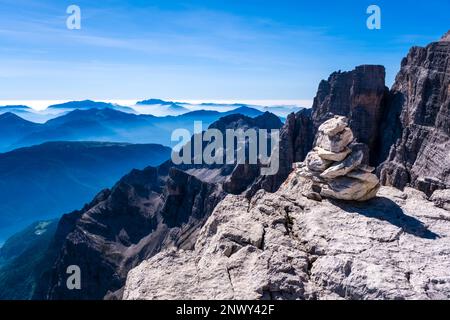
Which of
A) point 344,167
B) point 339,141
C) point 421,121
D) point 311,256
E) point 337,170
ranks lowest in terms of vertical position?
point 311,256

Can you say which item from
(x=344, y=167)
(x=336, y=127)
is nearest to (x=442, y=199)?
(x=344, y=167)

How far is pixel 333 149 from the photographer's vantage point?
21859 millimetres

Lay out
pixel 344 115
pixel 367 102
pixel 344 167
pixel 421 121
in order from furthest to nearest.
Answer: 1. pixel 344 115
2. pixel 367 102
3. pixel 421 121
4. pixel 344 167

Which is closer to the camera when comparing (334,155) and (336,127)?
(334,155)

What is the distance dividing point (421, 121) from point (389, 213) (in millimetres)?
97797

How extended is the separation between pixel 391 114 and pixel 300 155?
3657cm

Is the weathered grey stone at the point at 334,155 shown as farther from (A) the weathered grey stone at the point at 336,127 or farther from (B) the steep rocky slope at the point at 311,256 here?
(B) the steep rocky slope at the point at 311,256

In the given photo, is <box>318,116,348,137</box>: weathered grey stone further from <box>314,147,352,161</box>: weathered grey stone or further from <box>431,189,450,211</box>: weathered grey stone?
<box>431,189,450,211</box>: weathered grey stone

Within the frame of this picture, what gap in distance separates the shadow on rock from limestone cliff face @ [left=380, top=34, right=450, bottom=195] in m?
78.6

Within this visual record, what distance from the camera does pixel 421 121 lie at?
343 feet

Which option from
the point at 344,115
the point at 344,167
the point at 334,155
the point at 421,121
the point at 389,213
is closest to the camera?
the point at 389,213

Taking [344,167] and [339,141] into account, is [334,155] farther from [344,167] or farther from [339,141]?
[344,167]

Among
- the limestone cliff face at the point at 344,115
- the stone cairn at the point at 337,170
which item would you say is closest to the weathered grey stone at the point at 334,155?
the stone cairn at the point at 337,170
